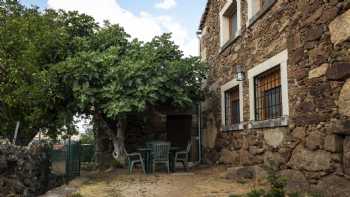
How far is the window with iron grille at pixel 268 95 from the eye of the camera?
6551mm

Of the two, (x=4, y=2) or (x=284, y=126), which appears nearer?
(x=284, y=126)

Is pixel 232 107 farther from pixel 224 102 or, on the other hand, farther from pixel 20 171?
pixel 20 171

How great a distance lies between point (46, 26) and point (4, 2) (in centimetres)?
309

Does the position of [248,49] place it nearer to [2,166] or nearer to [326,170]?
[326,170]

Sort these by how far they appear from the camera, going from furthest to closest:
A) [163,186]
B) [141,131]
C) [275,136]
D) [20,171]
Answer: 1. [141,131]
2. [163,186]
3. [275,136]
4. [20,171]

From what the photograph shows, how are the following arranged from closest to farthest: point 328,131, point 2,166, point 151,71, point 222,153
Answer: point 328,131 < point 2,166 < point 151,71 < point 222,153

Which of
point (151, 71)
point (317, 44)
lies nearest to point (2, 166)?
point (151, 71)

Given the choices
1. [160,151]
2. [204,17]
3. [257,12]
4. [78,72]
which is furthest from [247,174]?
[204,17]

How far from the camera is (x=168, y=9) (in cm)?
1666

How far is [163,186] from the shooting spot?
6512 millimetres

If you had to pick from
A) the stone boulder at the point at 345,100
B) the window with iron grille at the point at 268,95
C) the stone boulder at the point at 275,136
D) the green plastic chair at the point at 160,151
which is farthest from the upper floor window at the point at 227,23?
the stone boulder at the point at 345,100

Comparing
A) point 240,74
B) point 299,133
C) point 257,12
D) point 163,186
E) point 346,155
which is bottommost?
point 163,186

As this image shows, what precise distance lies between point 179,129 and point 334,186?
8.60 m

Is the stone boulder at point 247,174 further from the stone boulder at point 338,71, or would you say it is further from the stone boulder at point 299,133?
the stone boulder at point 338,71
